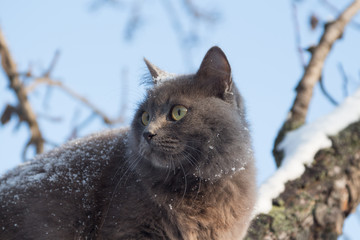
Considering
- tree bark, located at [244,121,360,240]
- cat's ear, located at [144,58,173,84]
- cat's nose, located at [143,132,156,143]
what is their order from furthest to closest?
tree bark, located at [244,121,360,240], cat's ear, located at [144,58,173,84], cat's nose, located at [143,132,156,143]

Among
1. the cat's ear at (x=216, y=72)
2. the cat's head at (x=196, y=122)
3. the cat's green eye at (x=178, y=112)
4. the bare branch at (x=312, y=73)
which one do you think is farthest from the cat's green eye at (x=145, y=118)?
the bare branch at (x=312, y=73)

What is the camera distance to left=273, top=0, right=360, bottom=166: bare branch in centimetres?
403

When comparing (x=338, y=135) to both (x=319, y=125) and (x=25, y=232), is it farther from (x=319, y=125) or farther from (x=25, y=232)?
(x=25, y=232)

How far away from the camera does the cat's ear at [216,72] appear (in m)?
2.27

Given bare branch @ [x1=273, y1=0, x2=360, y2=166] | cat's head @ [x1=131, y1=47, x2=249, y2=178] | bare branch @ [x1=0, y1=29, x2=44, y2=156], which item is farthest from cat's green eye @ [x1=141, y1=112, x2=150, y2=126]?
bare branch @ [x1=0, y1=29, x2=44, y2=156]

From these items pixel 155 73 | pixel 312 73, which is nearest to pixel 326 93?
pixel 312 73

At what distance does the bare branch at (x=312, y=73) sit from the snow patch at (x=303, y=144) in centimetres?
13

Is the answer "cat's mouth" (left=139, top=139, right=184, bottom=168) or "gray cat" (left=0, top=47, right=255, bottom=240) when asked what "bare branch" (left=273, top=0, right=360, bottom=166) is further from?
"cat's mouth" (left=139, top=139, right=184, bottom=168)

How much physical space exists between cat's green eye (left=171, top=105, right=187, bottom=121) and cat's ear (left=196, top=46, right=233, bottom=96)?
8.8 inches

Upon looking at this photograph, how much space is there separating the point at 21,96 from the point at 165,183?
8.24ft

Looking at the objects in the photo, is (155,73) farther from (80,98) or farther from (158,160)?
(80,98)

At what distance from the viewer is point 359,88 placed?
169 inches

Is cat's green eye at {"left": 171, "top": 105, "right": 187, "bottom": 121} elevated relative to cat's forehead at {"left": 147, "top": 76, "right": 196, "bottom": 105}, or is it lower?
lower

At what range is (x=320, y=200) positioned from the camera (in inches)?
124
